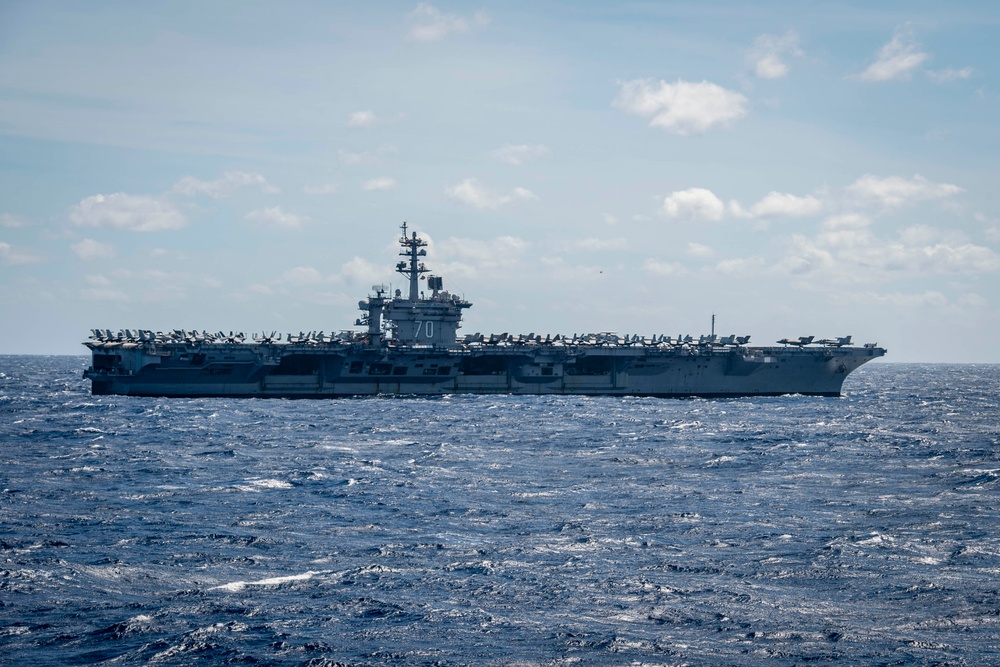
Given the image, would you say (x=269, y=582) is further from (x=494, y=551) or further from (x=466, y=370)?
(x=466, y=370)

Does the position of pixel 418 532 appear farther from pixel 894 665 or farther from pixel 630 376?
pixel 630 376

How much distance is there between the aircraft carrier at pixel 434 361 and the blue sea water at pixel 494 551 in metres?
18.2

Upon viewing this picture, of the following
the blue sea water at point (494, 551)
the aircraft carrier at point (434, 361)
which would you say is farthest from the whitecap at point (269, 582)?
the aircraft carrier at point (434, 361)

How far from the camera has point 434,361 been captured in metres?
56.8

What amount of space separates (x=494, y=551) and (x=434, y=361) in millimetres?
39805

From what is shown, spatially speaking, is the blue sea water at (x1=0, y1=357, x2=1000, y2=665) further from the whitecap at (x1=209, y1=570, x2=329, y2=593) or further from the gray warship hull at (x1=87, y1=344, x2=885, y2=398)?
the gray warship hull at (x1=87, y1=344, x2=885, y2=398)

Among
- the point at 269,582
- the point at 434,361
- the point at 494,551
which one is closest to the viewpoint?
the point at 269,582

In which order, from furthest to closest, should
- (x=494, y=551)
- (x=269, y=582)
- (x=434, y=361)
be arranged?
(x=434, y=361), (x=494, y=551), (x=269, y=582)

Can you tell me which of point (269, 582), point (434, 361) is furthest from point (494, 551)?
point (434, 361)

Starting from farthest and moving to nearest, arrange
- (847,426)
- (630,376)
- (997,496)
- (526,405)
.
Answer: (630,376) → (526,405) → (847,426) → (997,496)

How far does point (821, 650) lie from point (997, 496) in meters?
13.8

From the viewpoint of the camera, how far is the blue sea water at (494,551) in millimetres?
12406

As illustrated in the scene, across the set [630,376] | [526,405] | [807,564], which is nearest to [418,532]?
[807,564]

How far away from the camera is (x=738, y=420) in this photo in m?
45.5
